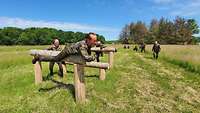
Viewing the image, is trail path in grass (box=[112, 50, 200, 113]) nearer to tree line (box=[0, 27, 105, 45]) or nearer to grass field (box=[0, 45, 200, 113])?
grass field (box=[0, 45, 200, 113])

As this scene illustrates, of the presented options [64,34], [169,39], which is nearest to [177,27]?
[169,39]

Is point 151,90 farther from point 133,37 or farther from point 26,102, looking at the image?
point 133,37

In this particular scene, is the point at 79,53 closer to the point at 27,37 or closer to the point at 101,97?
the point at 101,97

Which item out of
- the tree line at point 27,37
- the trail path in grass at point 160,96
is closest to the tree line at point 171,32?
the tree line at point 27,37

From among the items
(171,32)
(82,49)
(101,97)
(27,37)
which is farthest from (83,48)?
(27,37)

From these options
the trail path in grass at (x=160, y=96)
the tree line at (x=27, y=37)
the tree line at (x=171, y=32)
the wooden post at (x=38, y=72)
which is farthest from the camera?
the tree line at (x=27, y=37)

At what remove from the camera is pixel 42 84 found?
31.9 feet

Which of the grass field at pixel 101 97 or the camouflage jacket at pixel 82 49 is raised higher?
the camouflage jacket at pixel 82 49

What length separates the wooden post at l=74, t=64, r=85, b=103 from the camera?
7328mm

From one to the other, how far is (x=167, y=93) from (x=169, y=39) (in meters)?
94.6

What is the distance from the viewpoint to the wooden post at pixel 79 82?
733 cm

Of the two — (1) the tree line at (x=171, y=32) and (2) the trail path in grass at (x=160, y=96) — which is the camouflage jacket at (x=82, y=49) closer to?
(2) the trail path in grass at (x=160, y=96)

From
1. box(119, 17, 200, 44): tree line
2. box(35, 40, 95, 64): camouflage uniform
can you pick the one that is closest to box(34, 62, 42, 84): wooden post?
box(35, 40, 95, 64): camouflage uniform

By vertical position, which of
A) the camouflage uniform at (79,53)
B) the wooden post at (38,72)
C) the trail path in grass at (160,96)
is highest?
the camouflage uniform at (79,53)
